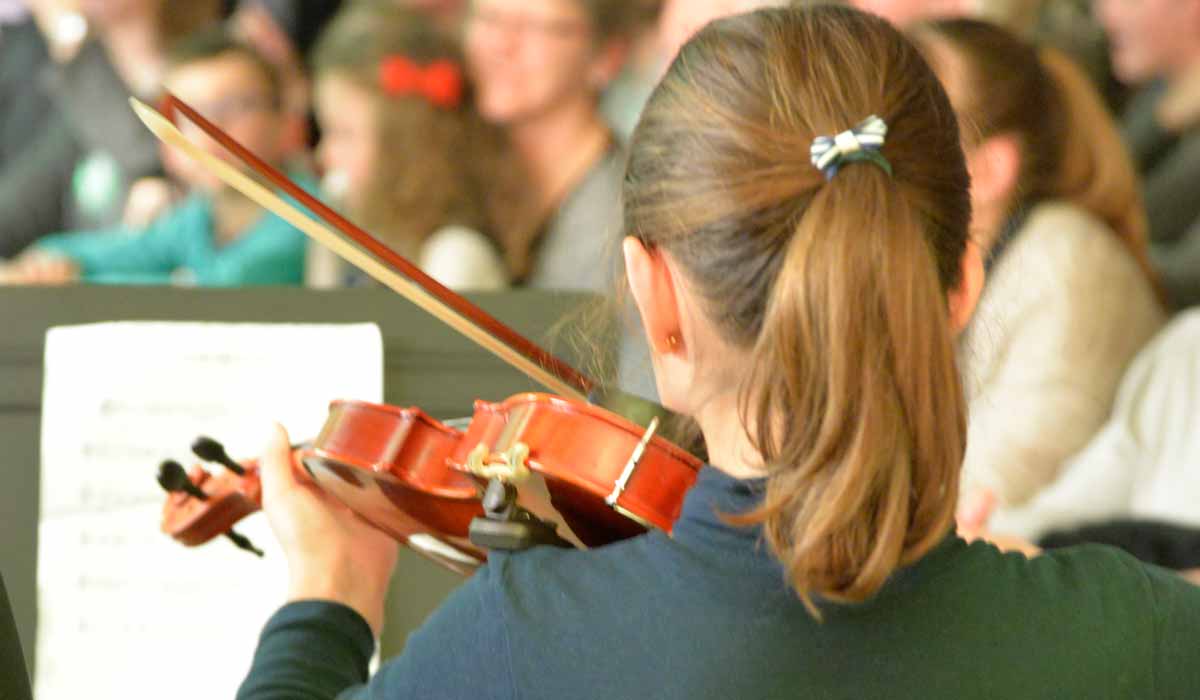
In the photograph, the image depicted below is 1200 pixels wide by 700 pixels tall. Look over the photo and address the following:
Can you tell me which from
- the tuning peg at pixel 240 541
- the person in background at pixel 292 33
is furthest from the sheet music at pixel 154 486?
the person in background at pixel 292 33

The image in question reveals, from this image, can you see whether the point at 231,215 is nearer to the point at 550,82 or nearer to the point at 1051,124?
the point at 550,82

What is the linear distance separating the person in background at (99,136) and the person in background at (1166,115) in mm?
1437

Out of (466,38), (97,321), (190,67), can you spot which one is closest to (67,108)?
(190,67)

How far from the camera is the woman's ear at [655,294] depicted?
64 centimetres

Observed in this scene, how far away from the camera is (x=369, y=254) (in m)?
0.83

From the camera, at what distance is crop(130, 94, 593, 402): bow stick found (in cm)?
81

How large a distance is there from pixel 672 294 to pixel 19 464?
54cm

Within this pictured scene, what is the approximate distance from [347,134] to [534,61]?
0.94ft

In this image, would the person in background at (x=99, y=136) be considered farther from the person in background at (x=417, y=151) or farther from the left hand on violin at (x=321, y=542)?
the left hand on violin at (x=321, y=542)

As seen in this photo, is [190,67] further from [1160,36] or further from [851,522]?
[851,522]

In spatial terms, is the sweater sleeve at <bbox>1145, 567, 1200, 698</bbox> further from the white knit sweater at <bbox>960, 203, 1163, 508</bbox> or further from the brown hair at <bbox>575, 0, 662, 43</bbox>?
the brown hair at <bbox>575, 0, 662, 43</bbox>

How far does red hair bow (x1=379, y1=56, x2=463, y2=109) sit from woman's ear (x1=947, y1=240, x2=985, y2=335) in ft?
4.44

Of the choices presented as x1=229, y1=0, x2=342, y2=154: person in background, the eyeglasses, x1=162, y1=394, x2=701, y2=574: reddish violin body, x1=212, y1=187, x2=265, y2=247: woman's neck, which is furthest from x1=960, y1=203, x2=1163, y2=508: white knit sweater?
x1=229, y1=0, x2=342, y2=154: person in background

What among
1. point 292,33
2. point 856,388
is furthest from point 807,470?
point 292,33
